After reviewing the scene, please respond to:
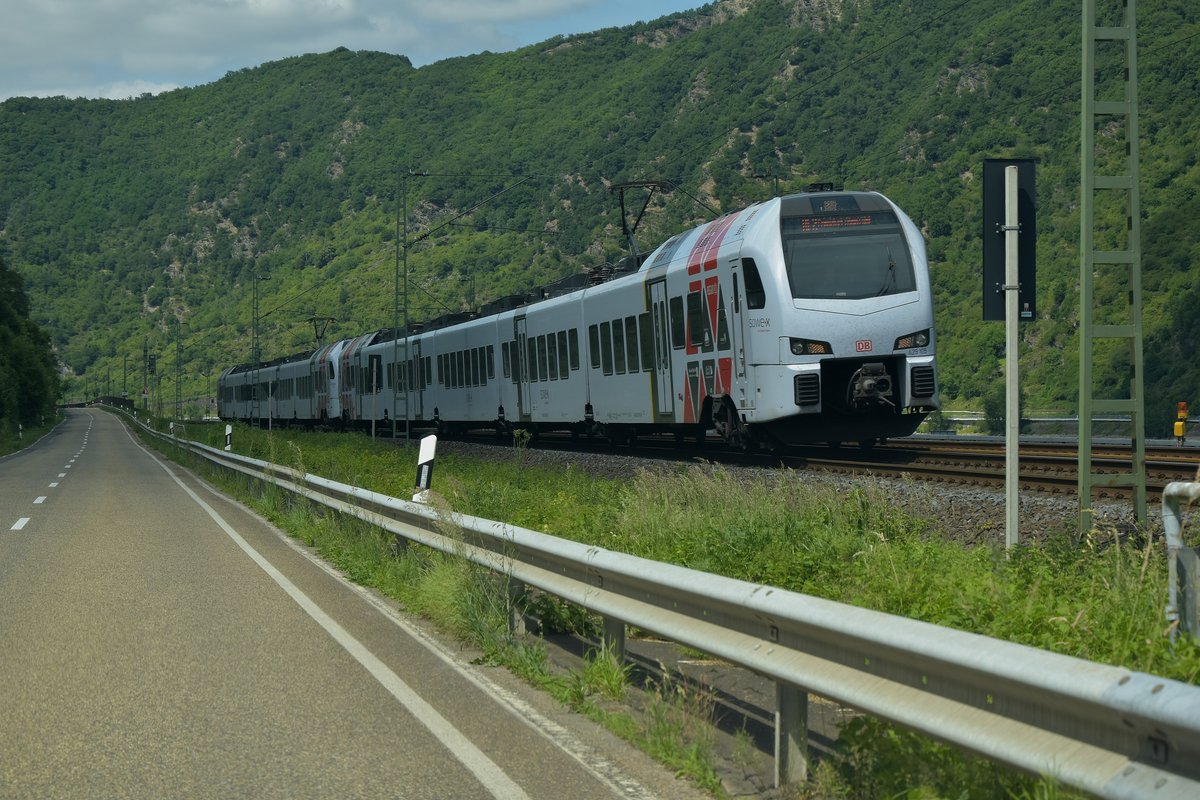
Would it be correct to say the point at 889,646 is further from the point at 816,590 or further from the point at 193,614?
the point at 193,614

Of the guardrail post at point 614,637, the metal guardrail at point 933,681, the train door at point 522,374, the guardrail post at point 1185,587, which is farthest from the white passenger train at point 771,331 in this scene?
the guardrail post at point 1185,587

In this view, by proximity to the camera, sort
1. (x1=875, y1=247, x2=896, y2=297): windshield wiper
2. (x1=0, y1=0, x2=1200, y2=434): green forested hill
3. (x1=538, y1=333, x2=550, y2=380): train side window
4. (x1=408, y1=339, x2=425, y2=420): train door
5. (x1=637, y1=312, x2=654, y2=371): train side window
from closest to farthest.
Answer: (x1=875, y1=247, x2=896, y2=297): windshield wiper < (x1=637, y1=312, x2=654, y2=371): train side window < (x1=538, y1=333, x2=550, y2=380): train side window < (x1=408, y1=339, x2=425, y2=420): train door < (x1=0, y1=0, x2=1200, y2=434): green forested hill

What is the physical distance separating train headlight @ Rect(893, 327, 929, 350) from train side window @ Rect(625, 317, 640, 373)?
641 cm

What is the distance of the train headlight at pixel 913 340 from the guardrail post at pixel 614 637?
43.7ft

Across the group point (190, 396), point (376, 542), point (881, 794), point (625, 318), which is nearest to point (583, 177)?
point (190, 396)

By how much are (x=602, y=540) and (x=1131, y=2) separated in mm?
5994

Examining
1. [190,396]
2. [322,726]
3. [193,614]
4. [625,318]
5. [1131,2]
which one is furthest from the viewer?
[190,396]

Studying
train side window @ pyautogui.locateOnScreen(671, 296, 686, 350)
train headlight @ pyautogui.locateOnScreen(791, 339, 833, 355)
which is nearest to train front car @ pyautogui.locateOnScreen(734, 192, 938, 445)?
train headlight @ pyautogui.locateOnScreen(791, 339, 833, 355)

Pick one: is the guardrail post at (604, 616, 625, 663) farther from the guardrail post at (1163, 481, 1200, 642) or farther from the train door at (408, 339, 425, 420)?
the train door at (408, 339, 425, 420)

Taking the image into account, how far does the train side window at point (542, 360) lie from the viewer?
32.2 meters

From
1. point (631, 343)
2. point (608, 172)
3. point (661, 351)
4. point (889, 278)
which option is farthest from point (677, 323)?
point (608, 172)

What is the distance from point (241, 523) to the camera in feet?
62.4

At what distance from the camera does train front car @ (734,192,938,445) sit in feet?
65.2

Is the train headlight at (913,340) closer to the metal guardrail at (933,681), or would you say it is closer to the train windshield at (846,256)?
the train windshield at (846,256)
